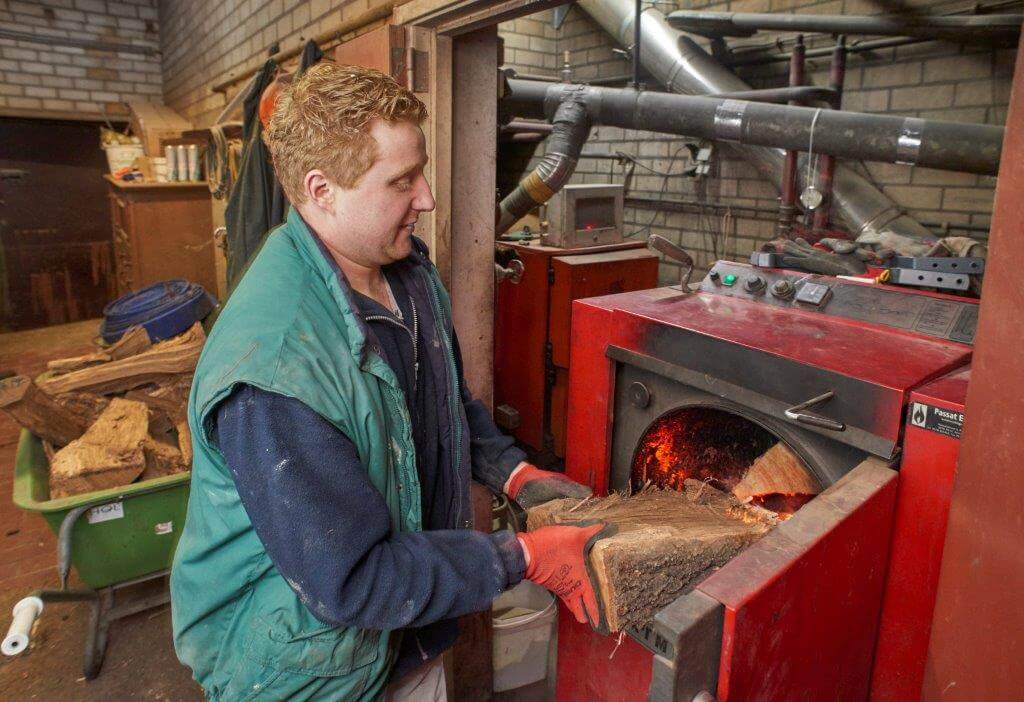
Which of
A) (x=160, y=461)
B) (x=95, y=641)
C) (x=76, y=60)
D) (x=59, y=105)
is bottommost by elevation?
(x=95, y=641)

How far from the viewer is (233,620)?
115cm

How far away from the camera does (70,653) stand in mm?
2527

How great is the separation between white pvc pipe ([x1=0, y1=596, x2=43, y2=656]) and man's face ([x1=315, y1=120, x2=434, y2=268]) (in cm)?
137

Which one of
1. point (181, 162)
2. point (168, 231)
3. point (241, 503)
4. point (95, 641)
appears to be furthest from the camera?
point (168, 231)

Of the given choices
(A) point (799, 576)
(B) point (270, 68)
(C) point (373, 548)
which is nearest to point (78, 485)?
(C) point (373, 548)

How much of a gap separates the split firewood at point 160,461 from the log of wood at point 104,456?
54mm

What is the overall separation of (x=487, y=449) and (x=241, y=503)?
2.29 feet

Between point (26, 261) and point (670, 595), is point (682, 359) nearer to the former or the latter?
point (670, 595)

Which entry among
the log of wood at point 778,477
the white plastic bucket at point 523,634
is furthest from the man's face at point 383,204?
the white plastic bucket at point 523,634

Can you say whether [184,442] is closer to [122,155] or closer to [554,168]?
[554,168]

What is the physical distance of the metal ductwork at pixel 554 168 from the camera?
360 cm

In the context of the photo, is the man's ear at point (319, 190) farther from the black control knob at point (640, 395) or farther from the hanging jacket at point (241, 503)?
the black control knob at point (640, 395)

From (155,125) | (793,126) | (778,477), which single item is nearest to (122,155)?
(155,125)

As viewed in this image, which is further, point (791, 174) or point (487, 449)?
point (791, 174)
